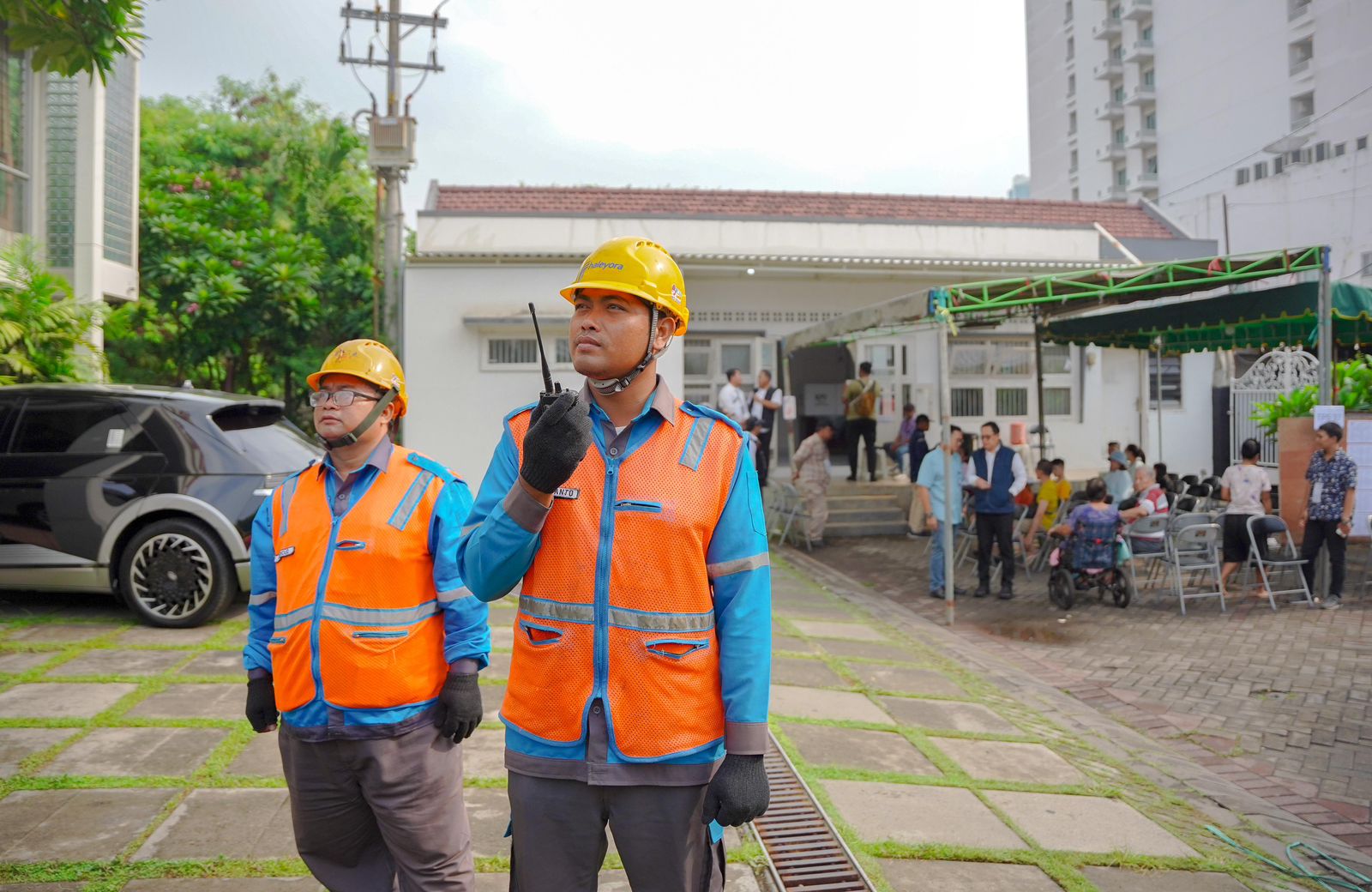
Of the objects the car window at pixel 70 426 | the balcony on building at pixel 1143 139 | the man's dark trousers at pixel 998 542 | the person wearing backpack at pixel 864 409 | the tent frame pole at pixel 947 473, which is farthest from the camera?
the balcony on building at pixel 1143 139

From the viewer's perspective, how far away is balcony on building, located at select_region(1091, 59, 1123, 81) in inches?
1916

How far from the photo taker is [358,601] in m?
2.92

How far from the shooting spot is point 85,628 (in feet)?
24.0

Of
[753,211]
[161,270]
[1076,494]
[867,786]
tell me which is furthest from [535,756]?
[753,211]

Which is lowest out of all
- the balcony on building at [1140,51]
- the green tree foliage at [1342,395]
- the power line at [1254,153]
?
the green tree foliage at [1342,395]

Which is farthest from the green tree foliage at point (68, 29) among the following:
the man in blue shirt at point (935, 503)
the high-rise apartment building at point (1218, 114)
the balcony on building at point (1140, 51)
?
the balcony on building at point (1140, 51)

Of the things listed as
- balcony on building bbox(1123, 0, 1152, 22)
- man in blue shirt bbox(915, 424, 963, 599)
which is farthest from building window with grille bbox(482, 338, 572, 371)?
balcony on building bbox(1123, 0, 1152, 22)

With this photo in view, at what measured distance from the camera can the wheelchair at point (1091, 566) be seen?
1003 centimetres

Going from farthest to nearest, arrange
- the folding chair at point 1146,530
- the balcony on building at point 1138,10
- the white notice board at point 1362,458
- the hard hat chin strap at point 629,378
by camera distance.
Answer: the balcony on building at point 1138,10
the white notice board at point 1362,458
the folding chair at point 1146,530
the hard hat chin strap at point 629,378

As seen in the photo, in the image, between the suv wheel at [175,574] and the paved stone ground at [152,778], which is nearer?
the paved stone ground at [152,778]

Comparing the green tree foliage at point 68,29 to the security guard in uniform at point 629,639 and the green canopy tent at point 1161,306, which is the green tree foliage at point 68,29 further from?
the green canopy tent at point 1161,306

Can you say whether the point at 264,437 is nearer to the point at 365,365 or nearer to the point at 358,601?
the point at 365,365

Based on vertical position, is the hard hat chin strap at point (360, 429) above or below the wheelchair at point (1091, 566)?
above

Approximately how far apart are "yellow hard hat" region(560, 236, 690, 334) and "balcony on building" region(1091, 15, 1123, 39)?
5316 centimetres
